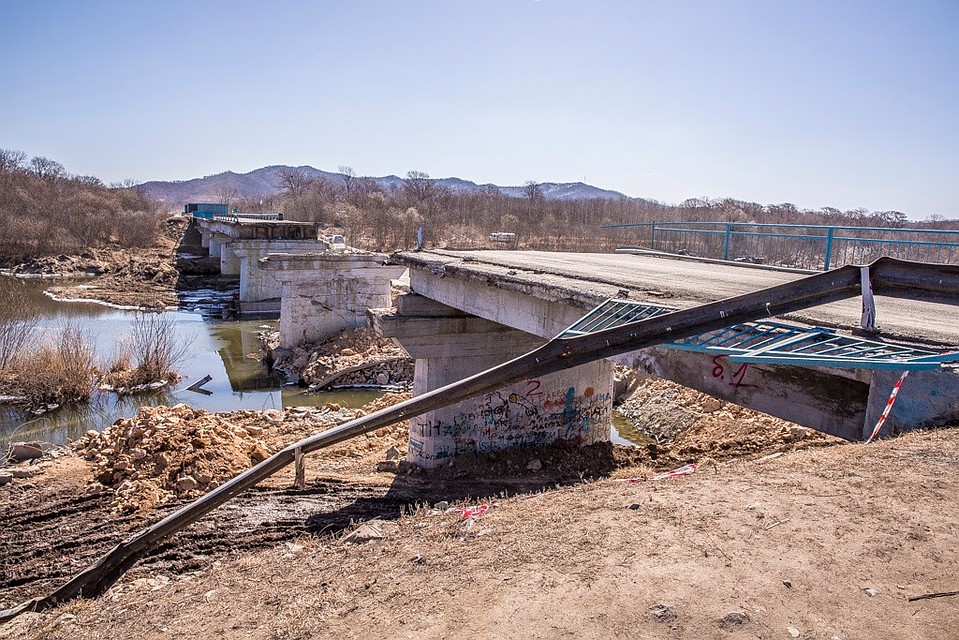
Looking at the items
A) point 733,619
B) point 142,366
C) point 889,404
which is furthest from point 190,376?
point 733,619

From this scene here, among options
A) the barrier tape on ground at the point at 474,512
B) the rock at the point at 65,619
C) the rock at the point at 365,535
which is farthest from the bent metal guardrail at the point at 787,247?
the rock at the point at 65,619

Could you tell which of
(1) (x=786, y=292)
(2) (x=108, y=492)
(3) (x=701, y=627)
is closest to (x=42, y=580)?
(2) (x=108, y=492)

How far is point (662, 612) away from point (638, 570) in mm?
473

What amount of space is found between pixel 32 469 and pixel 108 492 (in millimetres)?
2052

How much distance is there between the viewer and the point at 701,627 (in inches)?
129

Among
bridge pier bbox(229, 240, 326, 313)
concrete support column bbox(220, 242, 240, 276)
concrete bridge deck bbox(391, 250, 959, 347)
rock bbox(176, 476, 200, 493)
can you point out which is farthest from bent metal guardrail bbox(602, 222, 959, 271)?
concrete support column bbox(220, 242, 240, 276)

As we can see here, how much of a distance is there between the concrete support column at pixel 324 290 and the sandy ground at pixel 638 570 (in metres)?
18.7

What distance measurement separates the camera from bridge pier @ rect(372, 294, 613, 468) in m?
12.4

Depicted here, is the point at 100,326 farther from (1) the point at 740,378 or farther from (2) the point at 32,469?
(1) the point at 740,378

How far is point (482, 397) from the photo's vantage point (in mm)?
12406

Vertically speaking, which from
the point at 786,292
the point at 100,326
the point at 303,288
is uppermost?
the point at 786,292

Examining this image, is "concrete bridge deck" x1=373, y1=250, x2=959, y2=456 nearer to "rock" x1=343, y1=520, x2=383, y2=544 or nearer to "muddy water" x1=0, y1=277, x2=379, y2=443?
"rock" x1=343, y1=520, x2=383, y2=544

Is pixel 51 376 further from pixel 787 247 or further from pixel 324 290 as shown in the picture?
pixel 787 247

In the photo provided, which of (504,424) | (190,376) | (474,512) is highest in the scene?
(474,512)
